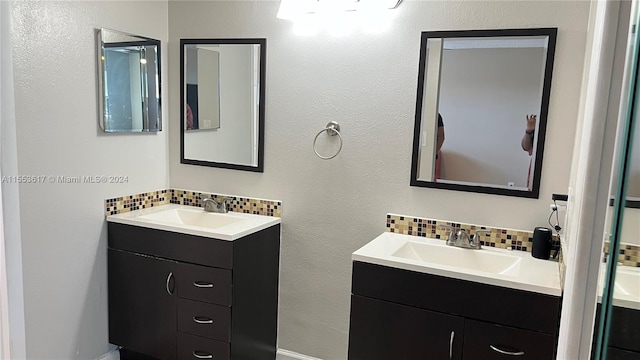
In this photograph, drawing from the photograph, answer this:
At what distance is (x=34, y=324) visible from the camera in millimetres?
2314

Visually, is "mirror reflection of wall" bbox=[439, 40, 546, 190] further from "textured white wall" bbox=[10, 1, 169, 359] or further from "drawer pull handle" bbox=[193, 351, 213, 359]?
"textured white wall" bbox=[10, 1, 169, 359]

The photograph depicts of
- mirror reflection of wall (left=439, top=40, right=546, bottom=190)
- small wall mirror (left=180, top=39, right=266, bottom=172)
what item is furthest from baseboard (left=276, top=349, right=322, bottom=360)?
mirror reflection of wall (left=439, top=40, right=546, bottom=190)

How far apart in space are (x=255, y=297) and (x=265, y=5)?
5.23 ft

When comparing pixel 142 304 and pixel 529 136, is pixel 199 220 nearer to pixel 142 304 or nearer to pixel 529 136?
pixel 142 304

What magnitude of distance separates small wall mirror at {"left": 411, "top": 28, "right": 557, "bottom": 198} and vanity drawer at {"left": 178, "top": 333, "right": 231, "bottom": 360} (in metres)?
1.29

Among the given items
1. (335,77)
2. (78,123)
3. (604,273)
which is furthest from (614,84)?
(78,123)

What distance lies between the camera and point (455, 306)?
1.94 metres

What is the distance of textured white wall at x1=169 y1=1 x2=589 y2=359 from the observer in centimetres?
216

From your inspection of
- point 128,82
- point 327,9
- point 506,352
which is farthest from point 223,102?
point 506,352

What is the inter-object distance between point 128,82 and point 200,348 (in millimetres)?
1475

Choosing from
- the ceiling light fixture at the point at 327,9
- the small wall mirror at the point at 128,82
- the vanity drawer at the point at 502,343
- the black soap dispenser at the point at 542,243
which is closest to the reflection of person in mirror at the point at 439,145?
the black soap dispenser at the point at 542,243

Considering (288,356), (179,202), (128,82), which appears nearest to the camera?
(128,82)

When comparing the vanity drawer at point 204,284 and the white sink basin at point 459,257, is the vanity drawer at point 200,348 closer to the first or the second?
the vanity drawer at point 204,284

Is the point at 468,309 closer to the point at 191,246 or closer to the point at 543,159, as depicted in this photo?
the point at 543,159
